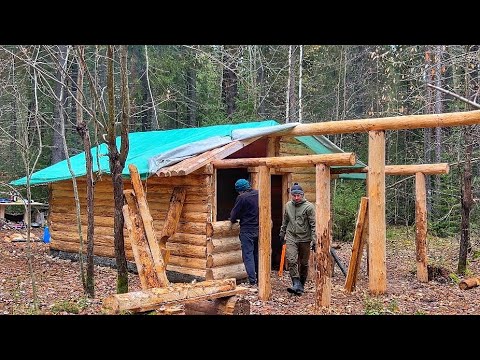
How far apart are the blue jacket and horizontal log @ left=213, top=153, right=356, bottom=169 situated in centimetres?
74

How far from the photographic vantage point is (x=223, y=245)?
11469mm

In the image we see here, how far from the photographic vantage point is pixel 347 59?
25234mm

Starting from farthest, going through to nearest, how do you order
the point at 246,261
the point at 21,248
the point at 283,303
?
1. the point at 21,248
2. the point at 246,261
3. the point at 283,303

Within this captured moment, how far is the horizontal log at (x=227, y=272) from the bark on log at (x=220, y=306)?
350 cm

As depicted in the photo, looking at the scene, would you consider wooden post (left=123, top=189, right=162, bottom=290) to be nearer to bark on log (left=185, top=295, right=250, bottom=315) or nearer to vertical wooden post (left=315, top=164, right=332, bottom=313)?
bark on log (left=185, top=295, right=250, bottom=315)

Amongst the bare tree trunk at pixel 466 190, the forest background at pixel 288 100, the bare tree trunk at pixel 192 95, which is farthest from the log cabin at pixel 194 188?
the bare tree trunk at pixel 192 95

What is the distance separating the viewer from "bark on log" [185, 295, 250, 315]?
24.6ft

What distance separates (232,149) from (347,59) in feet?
50.7

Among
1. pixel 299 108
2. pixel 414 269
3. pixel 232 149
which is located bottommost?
pixel 414 269

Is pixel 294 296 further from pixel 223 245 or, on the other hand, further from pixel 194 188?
pixel 194 188

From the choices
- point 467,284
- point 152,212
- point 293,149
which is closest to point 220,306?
point 152,212

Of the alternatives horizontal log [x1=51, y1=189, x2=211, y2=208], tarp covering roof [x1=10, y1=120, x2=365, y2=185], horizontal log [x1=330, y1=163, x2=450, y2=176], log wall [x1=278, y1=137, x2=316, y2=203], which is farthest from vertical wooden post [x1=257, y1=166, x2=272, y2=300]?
horizontal log [x1=330, y1=163, x2=450, y2=176]

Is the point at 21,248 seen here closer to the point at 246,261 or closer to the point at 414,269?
the point at 246,261

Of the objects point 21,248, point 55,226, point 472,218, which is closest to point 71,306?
point 55,226
